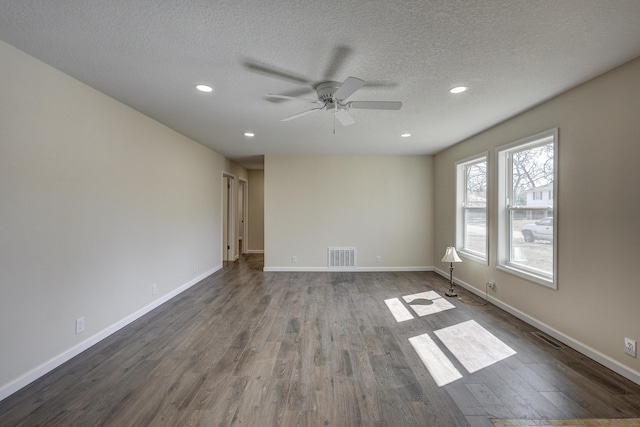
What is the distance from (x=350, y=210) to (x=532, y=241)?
Answer: 3.21m

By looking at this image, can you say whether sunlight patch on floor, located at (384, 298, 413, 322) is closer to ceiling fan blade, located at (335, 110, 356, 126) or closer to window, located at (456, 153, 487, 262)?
window, located at (456, 153, 487, 262)

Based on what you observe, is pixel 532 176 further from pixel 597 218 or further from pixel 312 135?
pixel 312 135

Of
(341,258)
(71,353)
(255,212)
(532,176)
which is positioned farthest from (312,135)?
(255,212)

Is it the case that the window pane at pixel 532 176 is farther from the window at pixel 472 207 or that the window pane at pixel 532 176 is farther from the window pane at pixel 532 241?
the window at pixel 472 207

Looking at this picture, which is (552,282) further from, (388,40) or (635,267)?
(388,40)

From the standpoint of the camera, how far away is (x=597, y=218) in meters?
2.36

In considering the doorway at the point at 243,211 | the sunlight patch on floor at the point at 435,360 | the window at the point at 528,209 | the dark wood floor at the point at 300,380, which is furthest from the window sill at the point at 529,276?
the doorway at the point at 243,211

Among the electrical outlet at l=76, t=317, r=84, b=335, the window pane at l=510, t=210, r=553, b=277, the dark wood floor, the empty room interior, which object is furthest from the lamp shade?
the electrical outlet at l=76, t=317, r=84, b=335

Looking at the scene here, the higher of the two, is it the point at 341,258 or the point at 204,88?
the point at 204,88

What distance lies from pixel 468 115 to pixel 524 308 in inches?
95.6

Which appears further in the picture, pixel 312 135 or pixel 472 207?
pixel 472 207

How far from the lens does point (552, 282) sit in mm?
2807

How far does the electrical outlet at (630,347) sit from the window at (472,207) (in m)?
1.91

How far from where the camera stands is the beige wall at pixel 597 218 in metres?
2.11
